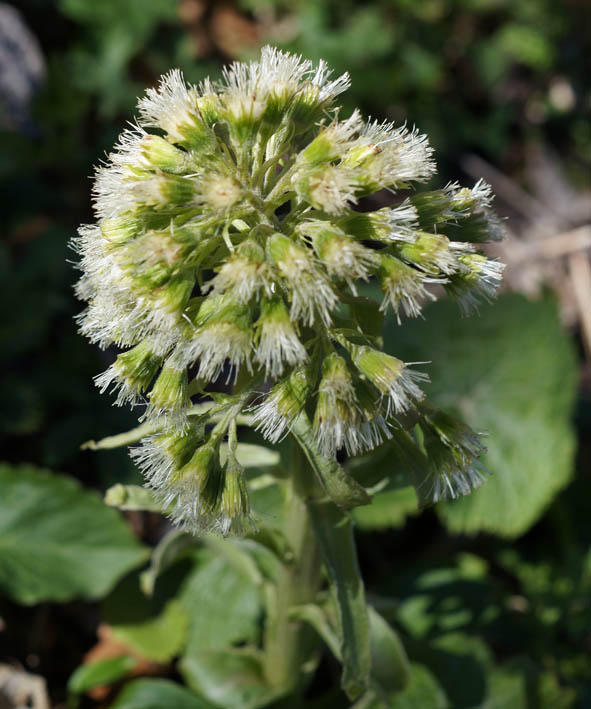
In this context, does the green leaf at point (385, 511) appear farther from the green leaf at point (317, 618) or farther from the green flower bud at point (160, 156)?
the green flower bud at point (160, 156)

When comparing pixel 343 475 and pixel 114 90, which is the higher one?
pixel 114 90

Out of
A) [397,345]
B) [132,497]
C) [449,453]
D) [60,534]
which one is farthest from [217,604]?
[449,453]

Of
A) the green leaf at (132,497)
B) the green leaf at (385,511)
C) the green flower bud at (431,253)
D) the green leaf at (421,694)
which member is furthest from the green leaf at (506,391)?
the green flower bud at (431,253)

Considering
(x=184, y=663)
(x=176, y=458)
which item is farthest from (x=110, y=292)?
(x=184, y=663)

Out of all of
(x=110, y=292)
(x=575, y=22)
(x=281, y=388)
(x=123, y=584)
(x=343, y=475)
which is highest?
(x=575, y=22)

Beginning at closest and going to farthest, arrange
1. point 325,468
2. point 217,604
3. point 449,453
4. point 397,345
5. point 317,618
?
point 325,468 → point 449,453 → point 317,618 → point 217,604 → point 397,345

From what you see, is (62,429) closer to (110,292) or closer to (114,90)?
(110,292)

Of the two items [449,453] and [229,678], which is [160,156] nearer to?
[449,453]
